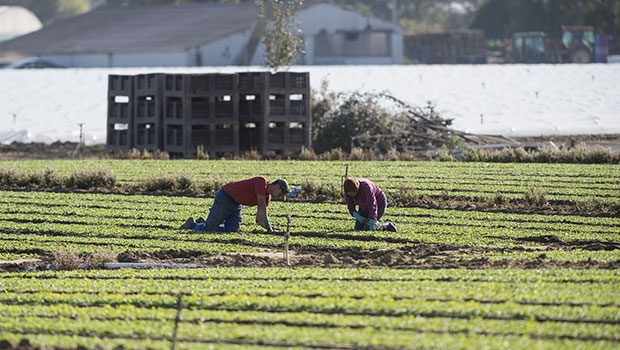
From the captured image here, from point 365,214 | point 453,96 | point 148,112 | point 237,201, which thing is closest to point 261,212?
point 237,201

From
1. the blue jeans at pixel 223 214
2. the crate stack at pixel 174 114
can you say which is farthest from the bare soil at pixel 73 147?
the blue jeans at pixel 223 214

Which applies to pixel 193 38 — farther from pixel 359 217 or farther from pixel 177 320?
pixel 177 320

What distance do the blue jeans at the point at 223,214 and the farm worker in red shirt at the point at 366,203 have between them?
1.86 m

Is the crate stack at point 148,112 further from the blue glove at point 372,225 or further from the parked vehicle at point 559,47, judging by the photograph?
the parked vehicle at point 559,47

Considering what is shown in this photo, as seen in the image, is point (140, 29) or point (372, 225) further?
point (140, 29)

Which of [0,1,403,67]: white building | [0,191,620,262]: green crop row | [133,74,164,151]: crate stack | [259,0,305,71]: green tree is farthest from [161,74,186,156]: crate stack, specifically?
[0,1,403,67]: white building

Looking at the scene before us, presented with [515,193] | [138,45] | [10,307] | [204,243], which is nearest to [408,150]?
[515,193]

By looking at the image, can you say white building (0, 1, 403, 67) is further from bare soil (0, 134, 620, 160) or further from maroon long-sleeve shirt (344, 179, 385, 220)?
maroon long-sleeve shirt (344, 179, 385, 220)

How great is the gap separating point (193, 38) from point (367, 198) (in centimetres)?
4674

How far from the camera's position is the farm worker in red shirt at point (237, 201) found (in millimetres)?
14354

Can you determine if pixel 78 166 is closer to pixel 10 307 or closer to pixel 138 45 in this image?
pixel 10 307

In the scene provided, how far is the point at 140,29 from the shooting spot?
66000 millimetres

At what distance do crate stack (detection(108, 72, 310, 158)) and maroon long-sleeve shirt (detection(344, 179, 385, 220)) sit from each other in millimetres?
12744

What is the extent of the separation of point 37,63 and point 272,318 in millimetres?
53420
